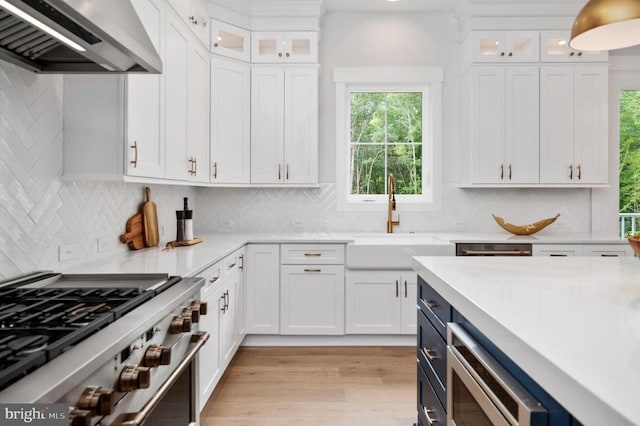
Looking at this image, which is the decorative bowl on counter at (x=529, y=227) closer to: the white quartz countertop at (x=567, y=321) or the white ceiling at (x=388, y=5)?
the white quartz countertop at (x=567, y=321)

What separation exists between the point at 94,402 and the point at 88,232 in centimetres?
149

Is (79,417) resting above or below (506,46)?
below

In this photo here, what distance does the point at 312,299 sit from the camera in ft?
11.0

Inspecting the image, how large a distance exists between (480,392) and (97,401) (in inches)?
36.5

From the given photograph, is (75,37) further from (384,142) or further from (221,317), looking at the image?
(384,142)

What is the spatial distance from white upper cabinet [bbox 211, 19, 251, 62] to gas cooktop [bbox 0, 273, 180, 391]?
242 centimetres

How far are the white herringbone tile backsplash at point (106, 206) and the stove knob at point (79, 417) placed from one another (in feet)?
3.58

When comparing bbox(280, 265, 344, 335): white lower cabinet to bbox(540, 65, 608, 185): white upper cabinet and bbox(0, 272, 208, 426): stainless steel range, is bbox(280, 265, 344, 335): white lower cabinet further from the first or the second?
bbox(540, 65, 608, 185): white upper cabinet

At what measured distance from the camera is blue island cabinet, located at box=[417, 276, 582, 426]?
3.38 ft

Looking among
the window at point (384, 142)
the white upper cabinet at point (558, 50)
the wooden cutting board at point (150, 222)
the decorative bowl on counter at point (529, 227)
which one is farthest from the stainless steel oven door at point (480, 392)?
the white upper cabinet at point (558, 50)

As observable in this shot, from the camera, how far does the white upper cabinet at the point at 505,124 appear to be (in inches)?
142

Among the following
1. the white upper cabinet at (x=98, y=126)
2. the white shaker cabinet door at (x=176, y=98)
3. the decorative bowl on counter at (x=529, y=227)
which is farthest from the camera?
the decorative bowl on counter at (x=529, y=227)

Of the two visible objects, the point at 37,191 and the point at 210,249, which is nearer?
the point at 37,191

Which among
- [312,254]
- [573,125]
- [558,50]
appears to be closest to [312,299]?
[312,254]
